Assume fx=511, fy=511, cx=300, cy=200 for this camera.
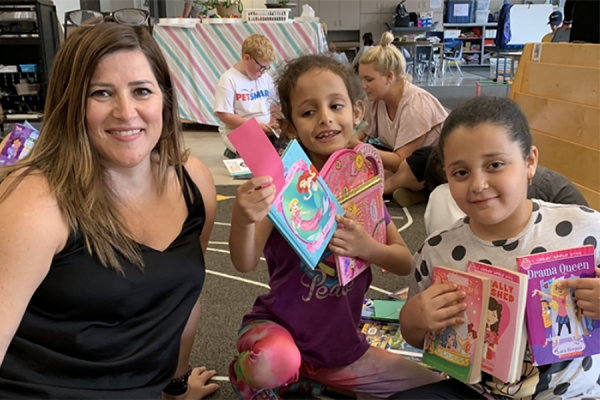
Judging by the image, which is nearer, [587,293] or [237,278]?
[587,293]

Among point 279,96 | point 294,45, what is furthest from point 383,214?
point 294,45

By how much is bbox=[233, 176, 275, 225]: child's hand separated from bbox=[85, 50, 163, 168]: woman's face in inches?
9.4

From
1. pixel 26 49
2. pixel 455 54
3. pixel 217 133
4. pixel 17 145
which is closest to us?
pixel 17 145

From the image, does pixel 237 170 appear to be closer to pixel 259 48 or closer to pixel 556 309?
pixel 259 48

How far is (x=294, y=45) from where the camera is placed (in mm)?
4664

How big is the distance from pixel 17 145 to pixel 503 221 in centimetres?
157

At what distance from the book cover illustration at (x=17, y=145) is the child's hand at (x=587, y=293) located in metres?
1.64

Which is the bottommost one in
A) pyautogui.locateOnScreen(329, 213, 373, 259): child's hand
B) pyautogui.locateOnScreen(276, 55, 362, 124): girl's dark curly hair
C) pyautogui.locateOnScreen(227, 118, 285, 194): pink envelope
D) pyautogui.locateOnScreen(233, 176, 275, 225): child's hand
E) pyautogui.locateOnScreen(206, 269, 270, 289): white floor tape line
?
pyautogui.locateOnScreen(206, 269, 270, 289): white floor tape line

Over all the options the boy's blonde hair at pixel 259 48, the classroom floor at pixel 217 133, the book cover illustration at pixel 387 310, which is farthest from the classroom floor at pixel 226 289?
the boy's blonde hair at pixel 259 48

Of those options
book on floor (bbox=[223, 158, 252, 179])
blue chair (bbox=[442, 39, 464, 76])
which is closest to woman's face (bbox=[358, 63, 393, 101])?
book on floor (bbox=[223, 158, 252, 179])

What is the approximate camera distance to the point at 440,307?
3.22 ft

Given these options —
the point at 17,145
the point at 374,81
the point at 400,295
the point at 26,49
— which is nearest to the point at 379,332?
the point at 400,295

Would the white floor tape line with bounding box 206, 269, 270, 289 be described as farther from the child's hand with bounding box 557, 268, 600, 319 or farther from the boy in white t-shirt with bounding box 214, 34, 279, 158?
the boy in white t-shirt with bounding box 214, 34, 279, 158

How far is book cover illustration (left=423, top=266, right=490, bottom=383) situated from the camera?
0.94 m
